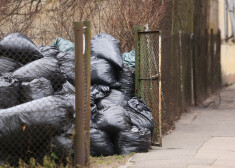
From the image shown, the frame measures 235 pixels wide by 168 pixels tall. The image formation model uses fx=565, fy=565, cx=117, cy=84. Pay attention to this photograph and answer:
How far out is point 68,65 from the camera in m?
7.82

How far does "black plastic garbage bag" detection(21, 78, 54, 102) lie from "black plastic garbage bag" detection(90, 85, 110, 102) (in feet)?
3.09

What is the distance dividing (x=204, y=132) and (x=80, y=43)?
418 centimetres

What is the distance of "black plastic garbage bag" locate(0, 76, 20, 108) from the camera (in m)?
6.36

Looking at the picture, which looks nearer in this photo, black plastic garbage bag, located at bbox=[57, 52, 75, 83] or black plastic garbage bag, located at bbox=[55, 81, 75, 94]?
black plastic garbage bag, located at bbox=[55, 81, 75, 94]

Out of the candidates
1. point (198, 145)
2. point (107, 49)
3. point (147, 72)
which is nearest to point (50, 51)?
point (107, 49)

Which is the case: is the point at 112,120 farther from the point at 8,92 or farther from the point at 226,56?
the point at 226,56

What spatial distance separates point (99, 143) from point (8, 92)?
1.27 meters

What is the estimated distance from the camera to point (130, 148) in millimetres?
7020

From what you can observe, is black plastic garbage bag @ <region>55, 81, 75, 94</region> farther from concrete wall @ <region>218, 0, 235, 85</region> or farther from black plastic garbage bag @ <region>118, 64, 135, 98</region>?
concrete wall @ <region>218, 0, 235, 85</region>

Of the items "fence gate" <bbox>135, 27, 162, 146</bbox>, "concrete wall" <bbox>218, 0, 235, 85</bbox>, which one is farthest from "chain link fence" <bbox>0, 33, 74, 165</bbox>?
"concrete wall" <bbox>218, 0, 235, 85</bbox>

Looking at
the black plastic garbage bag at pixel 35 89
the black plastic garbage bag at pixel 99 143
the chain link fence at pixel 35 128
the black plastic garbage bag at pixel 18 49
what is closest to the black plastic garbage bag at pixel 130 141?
the black plastic garbage bag at pixel 99 143

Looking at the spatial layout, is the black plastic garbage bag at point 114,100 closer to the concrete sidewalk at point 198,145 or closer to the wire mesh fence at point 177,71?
the wire mesh fence at point 177,71

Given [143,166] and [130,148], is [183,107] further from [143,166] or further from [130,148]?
[143,166]

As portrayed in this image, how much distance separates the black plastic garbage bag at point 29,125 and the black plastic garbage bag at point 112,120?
1039 millimetres
